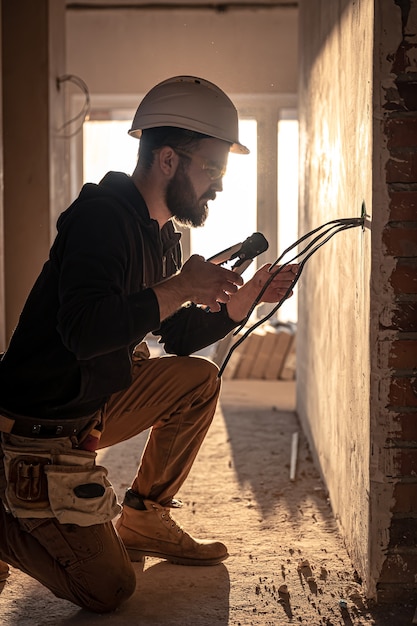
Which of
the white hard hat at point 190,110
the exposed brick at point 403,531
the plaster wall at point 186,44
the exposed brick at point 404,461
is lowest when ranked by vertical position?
the exposed brick at point 403,531

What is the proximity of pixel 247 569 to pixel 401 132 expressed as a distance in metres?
1.28

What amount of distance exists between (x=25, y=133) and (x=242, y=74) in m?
3.21

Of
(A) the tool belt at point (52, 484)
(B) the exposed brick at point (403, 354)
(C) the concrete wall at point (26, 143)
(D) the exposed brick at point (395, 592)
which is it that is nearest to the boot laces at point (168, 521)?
(A) the tool belt at point (52, 484)

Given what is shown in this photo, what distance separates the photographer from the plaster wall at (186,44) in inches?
312

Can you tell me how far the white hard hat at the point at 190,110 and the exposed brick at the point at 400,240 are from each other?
0.54 meters

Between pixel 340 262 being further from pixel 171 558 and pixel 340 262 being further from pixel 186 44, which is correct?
pixel 186 44

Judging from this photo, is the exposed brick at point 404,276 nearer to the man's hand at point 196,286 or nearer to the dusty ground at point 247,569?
the man's hand at point 196,286

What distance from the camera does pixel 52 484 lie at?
2207 mm

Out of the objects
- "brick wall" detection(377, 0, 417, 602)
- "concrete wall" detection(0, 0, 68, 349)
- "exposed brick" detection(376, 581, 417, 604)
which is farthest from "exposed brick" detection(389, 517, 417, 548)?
"concrete wall" detection(0, 0, 68, 349)

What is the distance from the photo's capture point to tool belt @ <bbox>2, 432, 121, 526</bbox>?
7.24ft

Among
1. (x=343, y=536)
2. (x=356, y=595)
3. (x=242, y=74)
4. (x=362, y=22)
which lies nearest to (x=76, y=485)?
(x=356, y=595)

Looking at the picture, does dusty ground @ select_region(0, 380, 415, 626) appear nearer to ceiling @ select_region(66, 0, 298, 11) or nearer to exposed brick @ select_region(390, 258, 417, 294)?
exposed brick @ select_region(390, 258, 417, 294)

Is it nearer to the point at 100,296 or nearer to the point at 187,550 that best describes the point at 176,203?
the point at 100,296

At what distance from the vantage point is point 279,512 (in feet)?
10.2
